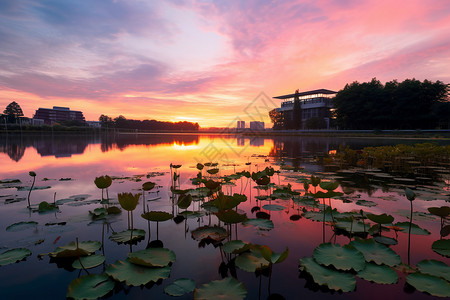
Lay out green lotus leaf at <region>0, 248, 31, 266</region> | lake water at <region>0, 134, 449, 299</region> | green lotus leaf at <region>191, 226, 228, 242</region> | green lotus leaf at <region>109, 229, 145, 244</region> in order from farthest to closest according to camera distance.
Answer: green lotus leaf at <region>191, 226, 228, 242</region> → green lotus leaf at <region>109, 229, 145, 244</region> → green lotus leaf at <region>0, 248, 31, 266</region> → lake water at <region>0, 134, 449, 299</region>

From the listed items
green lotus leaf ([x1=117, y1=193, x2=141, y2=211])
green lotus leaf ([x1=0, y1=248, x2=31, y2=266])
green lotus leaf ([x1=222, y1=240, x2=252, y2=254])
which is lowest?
green lotus leaf ([x1=0, y1=248, x2=31, y2=266])

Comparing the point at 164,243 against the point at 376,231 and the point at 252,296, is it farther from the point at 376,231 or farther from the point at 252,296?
the point at 376,231

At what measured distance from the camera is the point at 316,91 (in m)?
67.6

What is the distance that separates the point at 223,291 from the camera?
188 centimetres

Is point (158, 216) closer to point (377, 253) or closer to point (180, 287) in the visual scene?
point (180, 287)

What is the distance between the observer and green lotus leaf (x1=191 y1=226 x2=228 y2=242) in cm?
299

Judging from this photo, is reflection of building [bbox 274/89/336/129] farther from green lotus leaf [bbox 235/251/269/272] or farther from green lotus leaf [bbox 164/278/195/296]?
green lotus leaf [bbox 164/278/195/296]

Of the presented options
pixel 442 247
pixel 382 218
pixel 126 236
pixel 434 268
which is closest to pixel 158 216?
pixel 126 236

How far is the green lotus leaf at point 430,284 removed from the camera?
1.89 meters

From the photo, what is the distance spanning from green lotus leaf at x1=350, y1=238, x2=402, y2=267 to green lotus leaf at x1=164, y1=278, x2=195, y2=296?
1864mm

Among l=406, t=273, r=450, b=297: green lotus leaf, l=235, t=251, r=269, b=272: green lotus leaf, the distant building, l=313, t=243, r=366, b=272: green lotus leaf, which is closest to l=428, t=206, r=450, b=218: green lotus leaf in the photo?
l=406, t=273, r=450, b=297: green lotus leaf

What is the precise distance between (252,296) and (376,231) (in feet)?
7.56

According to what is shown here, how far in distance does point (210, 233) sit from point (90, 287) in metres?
1.53

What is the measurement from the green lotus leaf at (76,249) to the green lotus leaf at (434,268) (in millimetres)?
3491
